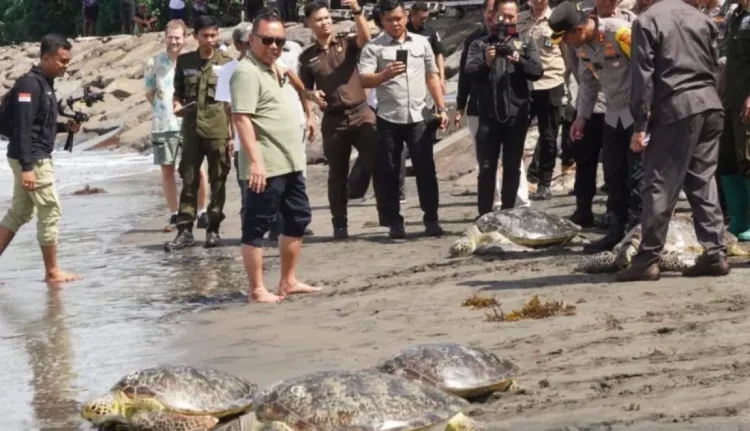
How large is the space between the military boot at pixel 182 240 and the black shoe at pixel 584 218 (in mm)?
3103

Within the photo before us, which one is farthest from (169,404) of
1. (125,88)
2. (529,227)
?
(125,88)

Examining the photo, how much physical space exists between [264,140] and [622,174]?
2559 millimetres

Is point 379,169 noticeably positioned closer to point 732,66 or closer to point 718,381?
point 732,66

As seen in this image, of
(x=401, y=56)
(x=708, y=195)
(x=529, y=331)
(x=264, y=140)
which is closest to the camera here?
(x=529, y=331)

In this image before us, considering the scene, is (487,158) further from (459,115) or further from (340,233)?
(340,233)

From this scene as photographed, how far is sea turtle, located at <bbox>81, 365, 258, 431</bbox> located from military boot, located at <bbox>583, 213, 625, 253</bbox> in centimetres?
401

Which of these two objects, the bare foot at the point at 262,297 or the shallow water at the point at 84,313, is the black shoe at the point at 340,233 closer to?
the shallow water at the point at 84,313

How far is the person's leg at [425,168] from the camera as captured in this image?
1123 centimetres

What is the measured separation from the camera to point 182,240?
38.5 feet

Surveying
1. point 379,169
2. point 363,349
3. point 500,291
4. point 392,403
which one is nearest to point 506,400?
point 392,403

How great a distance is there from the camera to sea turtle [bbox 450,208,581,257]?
1022 cm

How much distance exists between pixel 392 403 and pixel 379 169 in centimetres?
583

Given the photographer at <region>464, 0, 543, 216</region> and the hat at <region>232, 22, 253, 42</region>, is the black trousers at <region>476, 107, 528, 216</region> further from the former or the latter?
the hat at <region>232, 22, 253, 42</region>

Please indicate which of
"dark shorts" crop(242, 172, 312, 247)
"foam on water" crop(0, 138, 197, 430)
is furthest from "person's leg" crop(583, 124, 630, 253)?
"foam on water" crop(0, 138, 197, 430)
